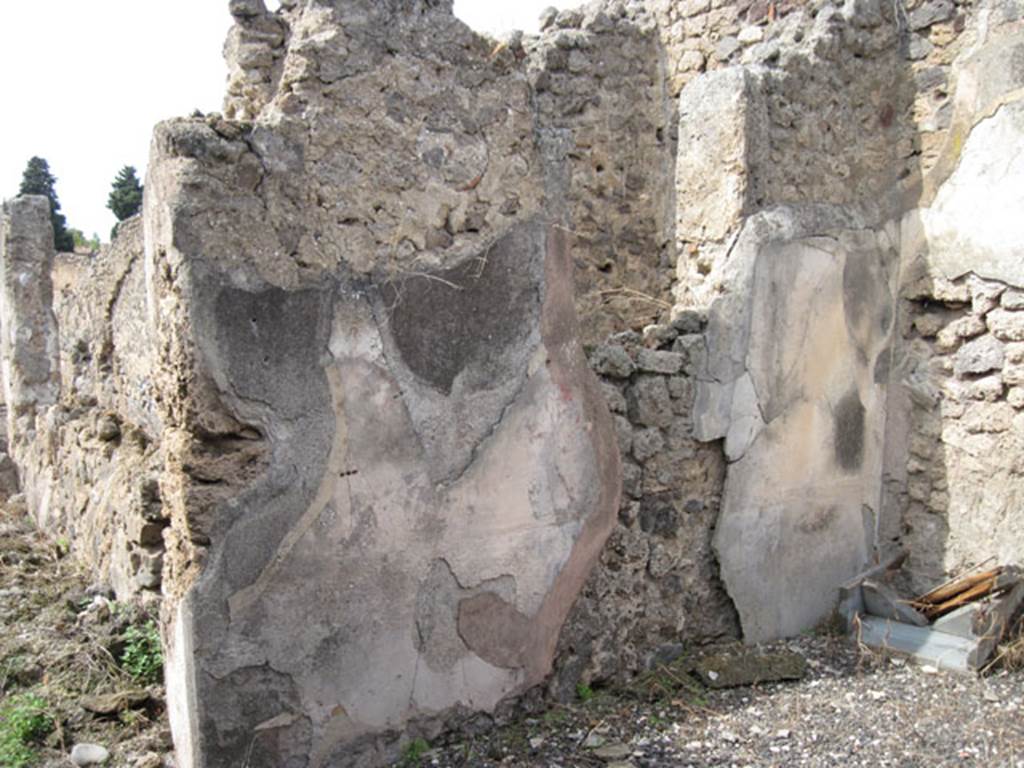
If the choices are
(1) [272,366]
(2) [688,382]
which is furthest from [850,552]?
(1) [272,366]

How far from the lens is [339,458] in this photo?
8.50 ft

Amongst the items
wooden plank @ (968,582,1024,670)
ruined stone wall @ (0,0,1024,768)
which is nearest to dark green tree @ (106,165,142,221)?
ruined stone wall @ (0,0,1024,768)

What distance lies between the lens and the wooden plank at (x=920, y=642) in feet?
11.5

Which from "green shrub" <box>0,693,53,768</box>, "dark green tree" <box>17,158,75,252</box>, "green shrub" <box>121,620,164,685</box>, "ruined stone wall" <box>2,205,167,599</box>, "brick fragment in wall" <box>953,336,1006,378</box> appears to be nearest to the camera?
"green shrub" <box>0,693,53,768</box>

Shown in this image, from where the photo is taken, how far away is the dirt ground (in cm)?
281

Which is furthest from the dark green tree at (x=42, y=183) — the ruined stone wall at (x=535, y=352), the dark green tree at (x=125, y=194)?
the ruined stone wall at (x=535, y=352)

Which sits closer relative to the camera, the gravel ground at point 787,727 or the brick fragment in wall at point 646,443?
the gravel ground at point 787,727

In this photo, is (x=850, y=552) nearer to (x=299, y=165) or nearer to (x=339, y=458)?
(x=339, y=458)

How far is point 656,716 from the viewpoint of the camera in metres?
3.11

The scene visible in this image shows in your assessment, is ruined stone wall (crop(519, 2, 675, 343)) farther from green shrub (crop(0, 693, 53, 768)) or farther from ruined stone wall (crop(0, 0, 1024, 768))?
green shrub (crop(0, 693, 53, 768))

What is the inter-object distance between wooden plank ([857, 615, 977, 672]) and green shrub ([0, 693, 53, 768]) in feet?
9.82

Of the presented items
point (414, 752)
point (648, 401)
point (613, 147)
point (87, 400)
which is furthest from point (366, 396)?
point (87, 400)

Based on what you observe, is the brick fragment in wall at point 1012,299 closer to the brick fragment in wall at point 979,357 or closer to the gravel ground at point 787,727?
the brick fragment in wall at point 979,357

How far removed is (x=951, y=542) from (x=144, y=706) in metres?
3.32
